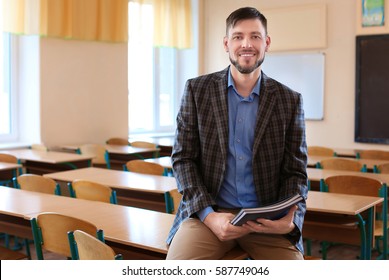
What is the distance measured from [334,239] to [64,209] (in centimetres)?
166

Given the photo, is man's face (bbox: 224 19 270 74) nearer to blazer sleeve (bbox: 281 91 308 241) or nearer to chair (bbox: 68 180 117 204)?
blazer sleeve (bbox: 281 91 308 241)

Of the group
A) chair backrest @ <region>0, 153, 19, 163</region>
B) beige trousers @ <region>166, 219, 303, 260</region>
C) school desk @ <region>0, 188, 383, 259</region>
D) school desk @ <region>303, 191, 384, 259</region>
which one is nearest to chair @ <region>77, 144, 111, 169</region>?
chair backrest @ <region>0, 153, 19, 163</region>

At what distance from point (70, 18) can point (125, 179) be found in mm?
3098

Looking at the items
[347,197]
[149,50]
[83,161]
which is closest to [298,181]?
[347,197]

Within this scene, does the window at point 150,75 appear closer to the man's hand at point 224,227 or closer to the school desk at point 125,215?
the school desk at point 125,215

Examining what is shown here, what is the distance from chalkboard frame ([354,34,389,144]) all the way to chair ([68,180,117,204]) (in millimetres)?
4733

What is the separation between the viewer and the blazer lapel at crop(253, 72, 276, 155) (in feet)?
7.21

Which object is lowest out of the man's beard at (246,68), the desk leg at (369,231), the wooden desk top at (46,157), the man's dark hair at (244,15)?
the desk leg at (369,231)

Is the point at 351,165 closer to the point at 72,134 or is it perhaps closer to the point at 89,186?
the point at 89,186

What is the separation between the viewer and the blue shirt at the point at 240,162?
7.23 ft

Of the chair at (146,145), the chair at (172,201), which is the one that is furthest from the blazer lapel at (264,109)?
the chair at (146,145)

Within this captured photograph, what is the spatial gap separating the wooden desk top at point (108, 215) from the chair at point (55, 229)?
0.16m

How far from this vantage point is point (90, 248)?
211 centimetres

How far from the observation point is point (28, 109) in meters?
6.64
